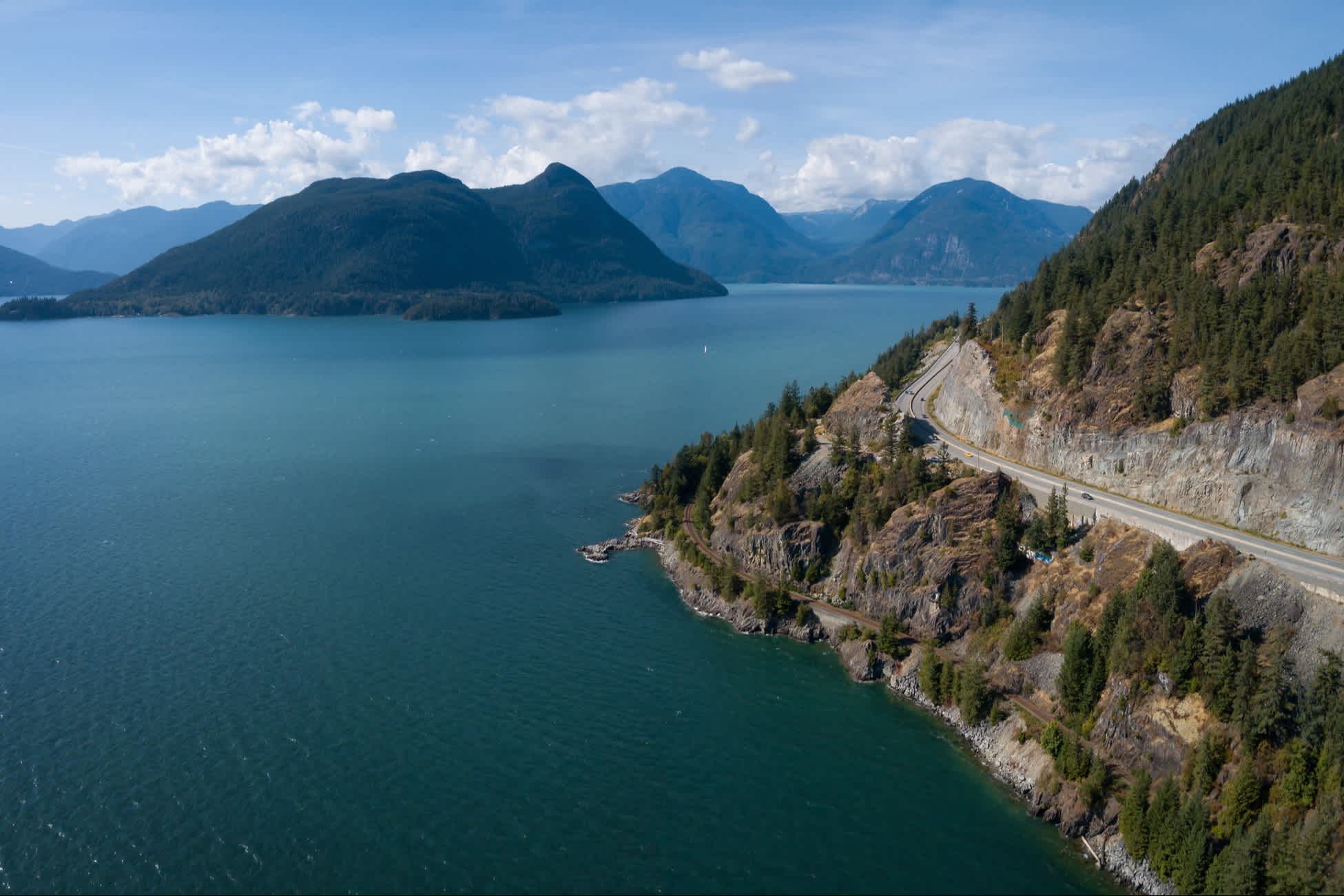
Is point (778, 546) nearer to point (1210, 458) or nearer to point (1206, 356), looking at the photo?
point (1210, 458)

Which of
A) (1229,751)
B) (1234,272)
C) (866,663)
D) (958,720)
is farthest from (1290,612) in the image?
(1234,272)

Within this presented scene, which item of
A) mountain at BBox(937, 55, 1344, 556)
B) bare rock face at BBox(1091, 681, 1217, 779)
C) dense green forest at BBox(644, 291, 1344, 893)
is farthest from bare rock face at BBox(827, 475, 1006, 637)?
bare rock face at BBox(1091, 681, 1217, 779)

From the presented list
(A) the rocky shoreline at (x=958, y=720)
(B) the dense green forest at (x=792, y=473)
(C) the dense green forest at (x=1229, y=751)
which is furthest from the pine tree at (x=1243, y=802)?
(B) the dense green forest at (x=792, y=473)

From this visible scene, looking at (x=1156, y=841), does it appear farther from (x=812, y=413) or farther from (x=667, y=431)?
(x=667, y=431)

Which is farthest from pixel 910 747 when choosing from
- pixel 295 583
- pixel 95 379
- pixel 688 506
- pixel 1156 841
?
pixel 95 379

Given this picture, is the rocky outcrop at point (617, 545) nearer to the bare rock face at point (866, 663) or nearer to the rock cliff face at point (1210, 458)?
the bare rock face at point (866, 663)

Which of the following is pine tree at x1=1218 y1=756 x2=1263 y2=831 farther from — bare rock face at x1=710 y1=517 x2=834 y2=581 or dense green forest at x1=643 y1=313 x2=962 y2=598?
bare rock face at x1=710 y1=517 x2=834 y2=581
